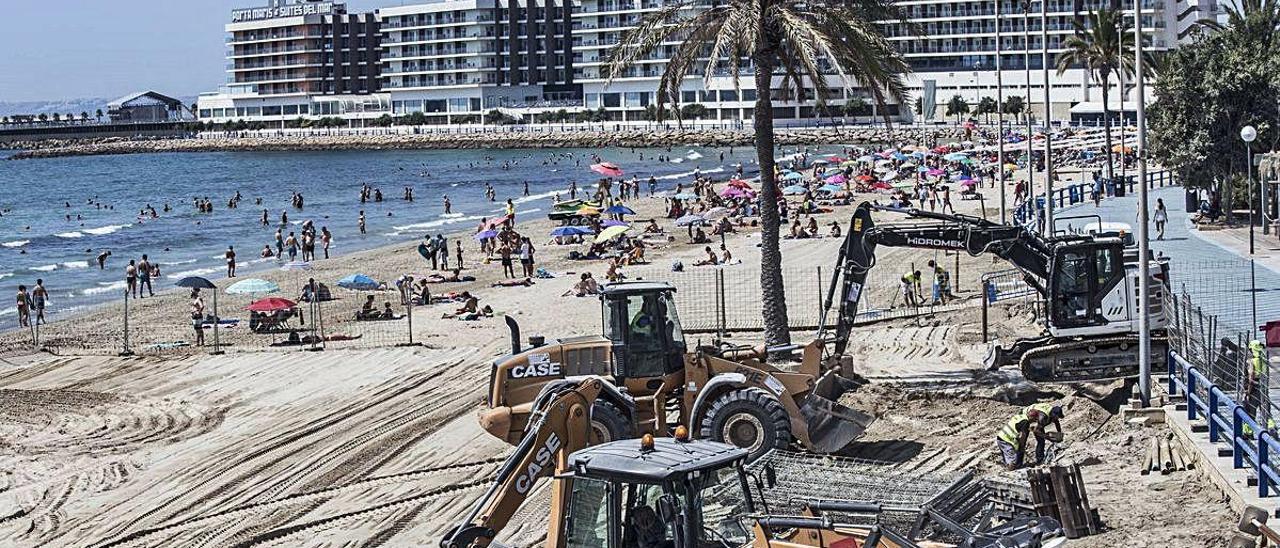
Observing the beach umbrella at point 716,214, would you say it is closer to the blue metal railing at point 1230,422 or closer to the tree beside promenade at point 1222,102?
the tree beside promenade at point 1222,102

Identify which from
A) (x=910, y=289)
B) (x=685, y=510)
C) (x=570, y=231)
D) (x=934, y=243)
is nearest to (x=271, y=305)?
(x=910, y=289)

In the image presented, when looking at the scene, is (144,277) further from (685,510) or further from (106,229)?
(685,510)

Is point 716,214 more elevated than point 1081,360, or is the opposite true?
point 716,214

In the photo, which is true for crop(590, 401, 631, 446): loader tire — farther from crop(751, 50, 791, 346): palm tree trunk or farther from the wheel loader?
crop(751, 50, 791, 346): palm tree trunk

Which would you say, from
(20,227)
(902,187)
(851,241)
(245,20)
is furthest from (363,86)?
(851,241)

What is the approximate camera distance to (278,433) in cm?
2184

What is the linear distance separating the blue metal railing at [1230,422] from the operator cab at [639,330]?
5.81m

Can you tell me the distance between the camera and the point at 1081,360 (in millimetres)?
21266

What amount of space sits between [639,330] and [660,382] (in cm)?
64

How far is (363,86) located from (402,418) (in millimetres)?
173138

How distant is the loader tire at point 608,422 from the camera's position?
49.6 feet

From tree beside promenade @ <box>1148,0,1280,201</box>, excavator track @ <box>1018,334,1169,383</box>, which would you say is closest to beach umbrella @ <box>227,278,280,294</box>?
excavator track @ <box>1018,334,1169,383</box>

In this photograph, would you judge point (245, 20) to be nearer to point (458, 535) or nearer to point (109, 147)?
point (109, 147)

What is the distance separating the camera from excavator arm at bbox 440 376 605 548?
489 inches
